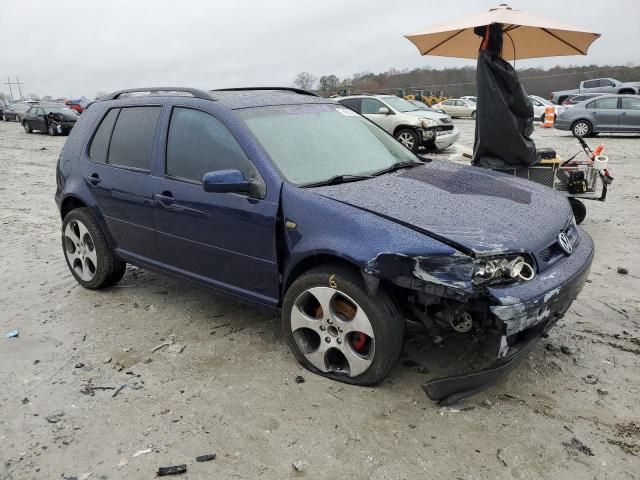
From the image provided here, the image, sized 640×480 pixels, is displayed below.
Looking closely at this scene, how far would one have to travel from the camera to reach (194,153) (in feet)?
12.5

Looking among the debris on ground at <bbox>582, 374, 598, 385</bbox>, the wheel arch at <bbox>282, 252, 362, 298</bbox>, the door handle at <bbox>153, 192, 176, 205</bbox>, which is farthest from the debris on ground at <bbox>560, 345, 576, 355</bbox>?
the door handle at <bbox>153, 192, 176, 205</bbox>

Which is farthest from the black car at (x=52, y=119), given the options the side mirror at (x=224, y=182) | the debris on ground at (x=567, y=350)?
the debris on ground at (x=567, y=350)

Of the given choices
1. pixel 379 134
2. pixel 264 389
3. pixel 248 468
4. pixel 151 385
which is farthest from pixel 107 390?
pixel 379 134

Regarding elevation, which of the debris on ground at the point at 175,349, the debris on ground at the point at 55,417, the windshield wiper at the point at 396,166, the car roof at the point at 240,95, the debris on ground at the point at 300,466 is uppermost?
the car roof at the point at 240,95

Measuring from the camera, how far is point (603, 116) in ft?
56.4

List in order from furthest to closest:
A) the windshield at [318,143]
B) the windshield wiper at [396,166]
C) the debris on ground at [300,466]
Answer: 1. the windshield wiper at [396,166]
2. the windshield at [318,143]
3. the debris on ground at [300,466]

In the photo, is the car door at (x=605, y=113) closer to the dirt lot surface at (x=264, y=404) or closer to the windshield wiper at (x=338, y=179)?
the dirt lot surface at (x=264, y=404)

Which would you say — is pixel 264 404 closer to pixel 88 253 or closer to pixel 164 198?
pixel 164 198

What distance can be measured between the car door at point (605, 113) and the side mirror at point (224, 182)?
17.2 metres

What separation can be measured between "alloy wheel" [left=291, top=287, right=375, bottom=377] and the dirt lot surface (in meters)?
0.16

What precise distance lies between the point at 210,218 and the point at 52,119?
2436cm

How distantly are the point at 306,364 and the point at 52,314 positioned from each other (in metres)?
2.43

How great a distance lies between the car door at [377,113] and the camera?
47.6 feet

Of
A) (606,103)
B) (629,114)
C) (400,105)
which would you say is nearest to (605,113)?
(606,103)
